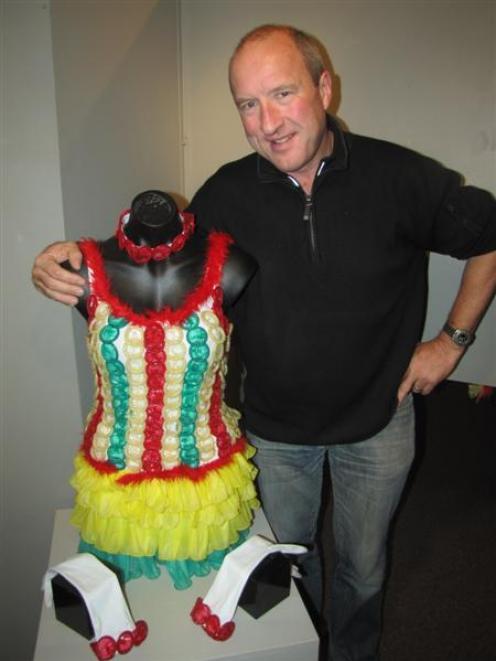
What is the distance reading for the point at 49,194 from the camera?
118 centimetres

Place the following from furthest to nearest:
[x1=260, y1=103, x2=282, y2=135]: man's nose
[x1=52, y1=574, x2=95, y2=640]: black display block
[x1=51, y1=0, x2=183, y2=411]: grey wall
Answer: [x1=51, y1=0, x2=183, y2=411]: grey wall → [x1=260, y1=103, x2=282, y2=135]: man's nose → [x1=52, y1=574, x2=95, y2=640]: black display block

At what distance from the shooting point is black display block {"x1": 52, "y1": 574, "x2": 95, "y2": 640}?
0.85 metres

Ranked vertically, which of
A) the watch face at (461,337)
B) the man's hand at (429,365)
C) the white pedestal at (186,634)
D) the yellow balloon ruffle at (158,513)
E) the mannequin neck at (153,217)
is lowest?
the white pedestal at (186,634)

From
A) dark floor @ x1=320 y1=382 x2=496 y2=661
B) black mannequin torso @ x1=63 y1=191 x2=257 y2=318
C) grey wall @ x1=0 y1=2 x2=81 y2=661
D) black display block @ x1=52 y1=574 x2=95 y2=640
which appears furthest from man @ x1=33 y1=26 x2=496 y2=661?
dark floor @ x1=320 y1=382 x2=496 y2=661

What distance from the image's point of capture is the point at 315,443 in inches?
47.8

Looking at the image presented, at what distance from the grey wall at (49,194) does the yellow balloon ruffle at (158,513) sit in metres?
0.47

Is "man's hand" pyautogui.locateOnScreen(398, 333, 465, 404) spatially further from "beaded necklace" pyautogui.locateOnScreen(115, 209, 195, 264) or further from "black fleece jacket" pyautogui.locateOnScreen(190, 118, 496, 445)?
"beaded necklace" pyautogui.locateOnScreen(115, 209, 195, 264)

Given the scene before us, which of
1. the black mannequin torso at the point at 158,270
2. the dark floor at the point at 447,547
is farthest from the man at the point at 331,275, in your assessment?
the dark floor at the point at 447,547

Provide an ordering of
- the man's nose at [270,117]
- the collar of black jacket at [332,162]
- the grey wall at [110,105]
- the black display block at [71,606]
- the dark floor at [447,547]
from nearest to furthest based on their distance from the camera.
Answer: the black display block at [71,606]
the man's nose at [270,117]
the collar of black jacket at [332,162]
the grey wall at [110,105]
the dark floor at [447,547]

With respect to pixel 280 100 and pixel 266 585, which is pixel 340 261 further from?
pixel 266 585

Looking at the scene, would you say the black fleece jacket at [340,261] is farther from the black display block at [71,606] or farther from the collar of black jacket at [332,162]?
the black display block at [71,606]

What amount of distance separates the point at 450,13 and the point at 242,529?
1772 mm

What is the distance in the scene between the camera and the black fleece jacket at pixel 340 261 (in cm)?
109

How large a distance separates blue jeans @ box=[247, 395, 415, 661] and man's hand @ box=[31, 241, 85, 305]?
0.61 metres
